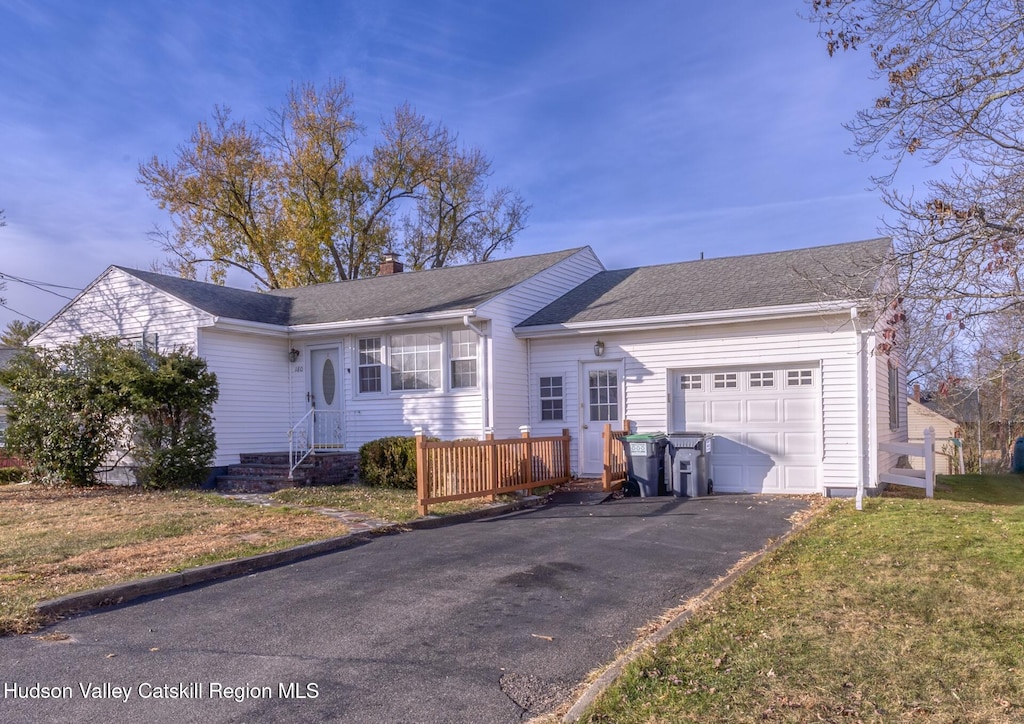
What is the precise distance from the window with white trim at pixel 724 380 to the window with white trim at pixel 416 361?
16.9 ft

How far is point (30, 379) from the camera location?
1408 centimetres

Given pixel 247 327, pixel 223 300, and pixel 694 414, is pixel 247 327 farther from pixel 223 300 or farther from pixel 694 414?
pixel 694 414

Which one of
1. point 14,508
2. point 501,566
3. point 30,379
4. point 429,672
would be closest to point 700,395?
point 501,566

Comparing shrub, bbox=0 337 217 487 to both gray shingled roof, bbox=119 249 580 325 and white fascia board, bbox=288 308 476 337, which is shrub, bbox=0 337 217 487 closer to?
gray shingled roof, bbox=119 249 580 325

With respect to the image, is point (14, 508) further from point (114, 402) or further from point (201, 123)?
point (201, 123)

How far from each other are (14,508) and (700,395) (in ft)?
35.7

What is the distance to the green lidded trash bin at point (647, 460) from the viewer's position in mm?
12500

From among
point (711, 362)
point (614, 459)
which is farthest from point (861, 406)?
point (614, 459)

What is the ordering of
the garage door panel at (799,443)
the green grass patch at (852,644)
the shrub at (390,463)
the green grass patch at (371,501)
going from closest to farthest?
the green grass patch at (852,644), the green grass patch at (371,501), the garage door panel at (799,443), the shrub at (390,463)

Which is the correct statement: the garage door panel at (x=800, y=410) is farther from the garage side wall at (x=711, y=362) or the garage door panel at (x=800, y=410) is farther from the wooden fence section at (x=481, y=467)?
the wooden fence section at (x=481, y=467)

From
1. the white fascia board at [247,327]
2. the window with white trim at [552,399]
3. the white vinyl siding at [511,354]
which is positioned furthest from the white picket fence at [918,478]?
the white fascia board at [247,327]

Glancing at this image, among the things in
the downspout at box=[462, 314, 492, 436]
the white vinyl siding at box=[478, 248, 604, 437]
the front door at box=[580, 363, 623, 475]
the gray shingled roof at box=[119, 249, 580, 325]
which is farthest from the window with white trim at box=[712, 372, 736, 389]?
the gray shingled roof at box=[119, 249, 580, 325]

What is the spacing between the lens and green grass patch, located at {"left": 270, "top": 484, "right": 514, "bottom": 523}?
10.4 metres

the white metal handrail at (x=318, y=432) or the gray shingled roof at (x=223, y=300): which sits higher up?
the gray shingled roof at (x=223, y=300)
